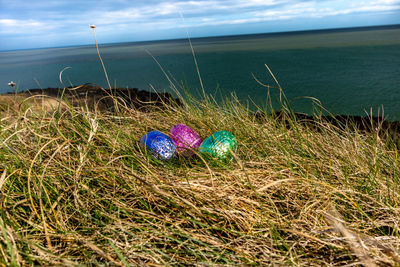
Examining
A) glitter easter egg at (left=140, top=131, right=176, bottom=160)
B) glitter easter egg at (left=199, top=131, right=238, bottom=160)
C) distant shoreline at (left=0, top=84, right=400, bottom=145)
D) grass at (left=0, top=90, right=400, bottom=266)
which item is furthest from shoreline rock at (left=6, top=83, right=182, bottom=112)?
grass at (left=0, top=90, right=400, bottom=266)

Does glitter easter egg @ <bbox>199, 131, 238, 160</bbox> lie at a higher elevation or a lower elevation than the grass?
higher

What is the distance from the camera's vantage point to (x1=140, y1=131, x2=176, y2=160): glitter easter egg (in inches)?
75.8

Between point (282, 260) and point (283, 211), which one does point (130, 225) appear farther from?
point (283, 211)

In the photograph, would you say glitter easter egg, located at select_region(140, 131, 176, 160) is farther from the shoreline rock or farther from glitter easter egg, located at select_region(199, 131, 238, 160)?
the shoreline rock

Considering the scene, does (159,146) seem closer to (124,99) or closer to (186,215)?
(186,215)

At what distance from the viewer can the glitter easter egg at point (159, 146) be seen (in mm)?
1927

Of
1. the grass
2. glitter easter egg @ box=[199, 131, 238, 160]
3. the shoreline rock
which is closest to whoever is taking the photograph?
the grass

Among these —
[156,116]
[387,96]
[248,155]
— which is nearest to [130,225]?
[248,155]

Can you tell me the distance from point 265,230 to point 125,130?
1.46 metres

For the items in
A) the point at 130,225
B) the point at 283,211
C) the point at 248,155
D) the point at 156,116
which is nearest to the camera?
the point at 130,225

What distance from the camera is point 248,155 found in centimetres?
199

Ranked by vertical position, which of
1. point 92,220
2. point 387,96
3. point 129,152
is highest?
point 129,152

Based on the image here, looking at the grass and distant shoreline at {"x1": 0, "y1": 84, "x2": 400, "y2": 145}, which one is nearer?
the grass

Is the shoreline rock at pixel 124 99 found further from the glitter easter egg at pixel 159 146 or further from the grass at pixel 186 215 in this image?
the grass at pixel 186 215
